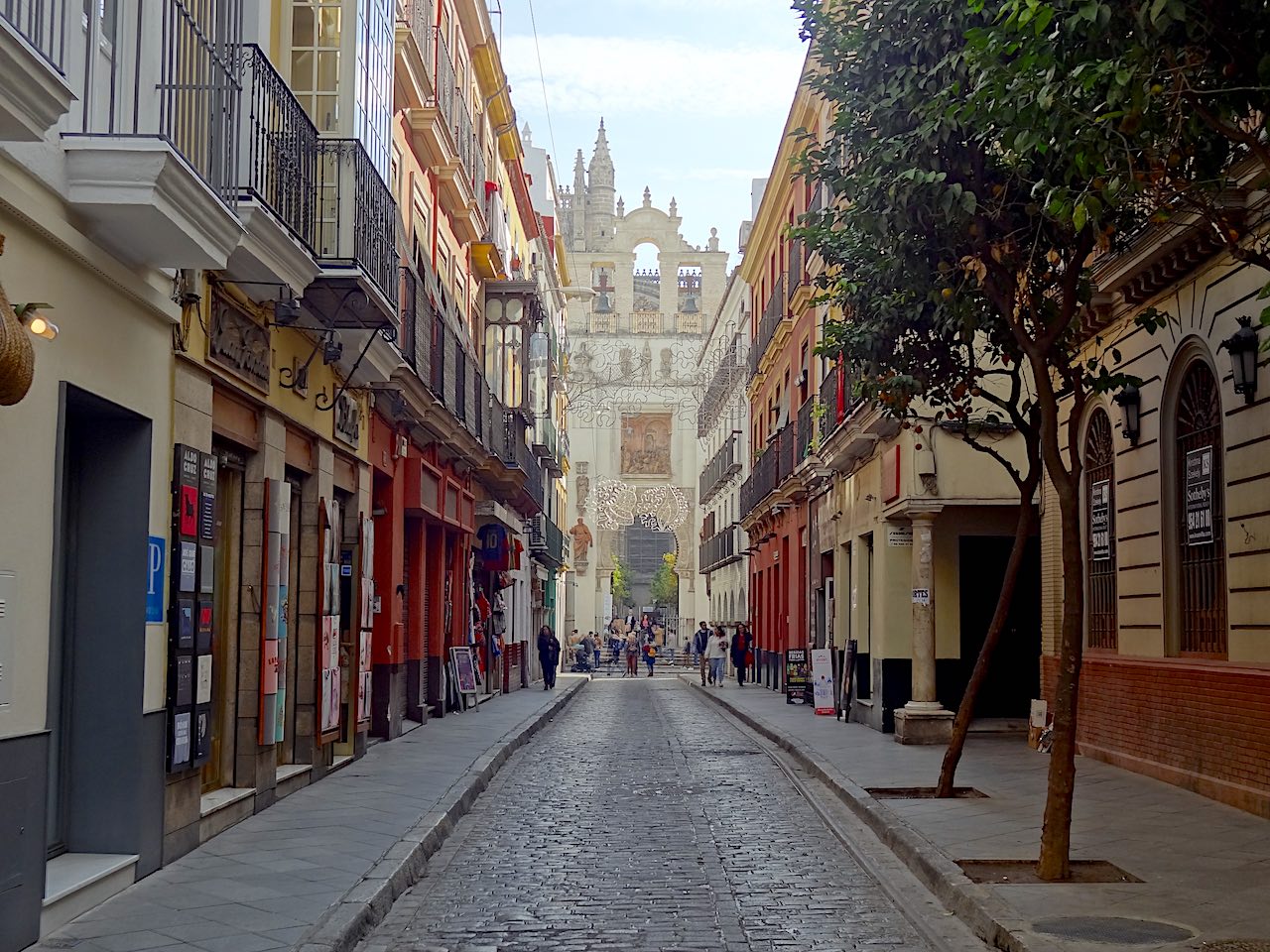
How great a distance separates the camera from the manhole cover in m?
7.06

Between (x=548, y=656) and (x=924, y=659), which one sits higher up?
(x=924, y=659)

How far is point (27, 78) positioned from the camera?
581cm

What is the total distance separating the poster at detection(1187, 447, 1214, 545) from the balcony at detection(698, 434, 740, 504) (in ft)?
116

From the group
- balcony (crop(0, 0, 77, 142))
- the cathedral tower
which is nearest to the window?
balcony (crop(0, 0, 77, 142))

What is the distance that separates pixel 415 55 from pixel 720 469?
37.3 metres

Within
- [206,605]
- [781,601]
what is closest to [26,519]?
[206,605]

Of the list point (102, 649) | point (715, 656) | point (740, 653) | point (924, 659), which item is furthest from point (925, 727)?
point (740, 653)

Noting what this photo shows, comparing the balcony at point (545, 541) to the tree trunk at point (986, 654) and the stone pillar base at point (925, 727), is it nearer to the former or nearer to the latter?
the stone pillar base at point (925, 727)

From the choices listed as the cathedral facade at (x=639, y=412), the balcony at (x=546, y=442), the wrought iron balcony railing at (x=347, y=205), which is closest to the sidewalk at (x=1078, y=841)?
the wrought iron balcony railing at (x=347, y=205)

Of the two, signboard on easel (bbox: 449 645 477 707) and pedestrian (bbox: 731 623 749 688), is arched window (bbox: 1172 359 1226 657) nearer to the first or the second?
signboard on easel (bbox: 449 645 477 707)

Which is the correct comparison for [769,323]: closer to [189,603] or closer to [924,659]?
[924,659]

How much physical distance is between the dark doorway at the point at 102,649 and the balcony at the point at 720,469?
4028 cm

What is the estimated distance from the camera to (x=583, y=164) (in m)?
94.5

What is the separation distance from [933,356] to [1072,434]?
3.31 meters
